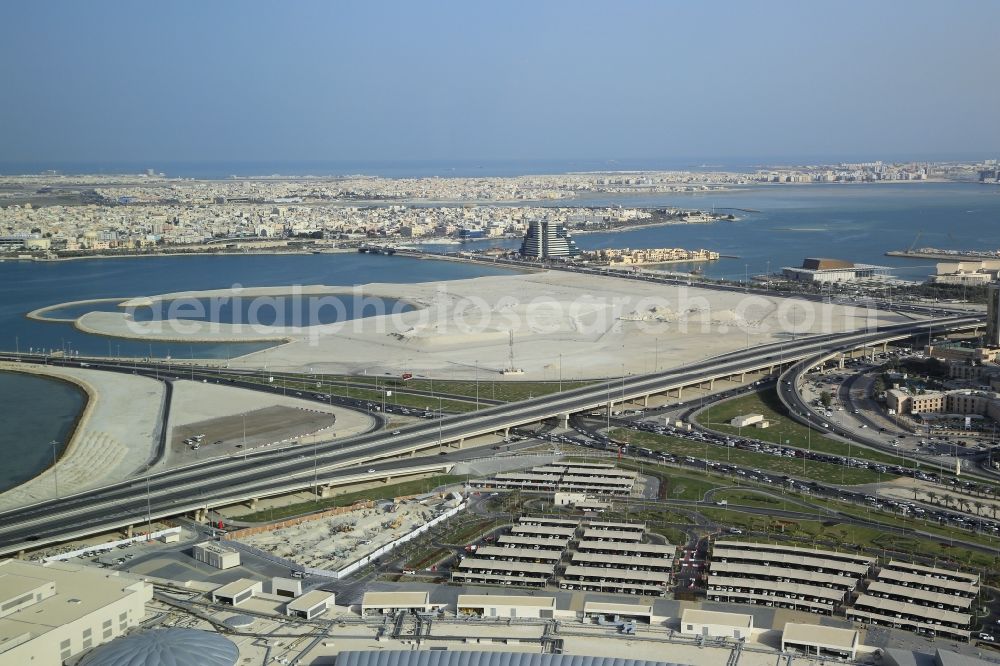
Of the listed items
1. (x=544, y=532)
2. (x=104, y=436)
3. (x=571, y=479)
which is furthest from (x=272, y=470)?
(x=544, y=532)

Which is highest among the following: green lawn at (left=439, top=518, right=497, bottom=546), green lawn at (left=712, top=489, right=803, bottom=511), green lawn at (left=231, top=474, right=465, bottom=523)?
Answer: green lawn at (left=712, top=489, right=803, bottom=511)

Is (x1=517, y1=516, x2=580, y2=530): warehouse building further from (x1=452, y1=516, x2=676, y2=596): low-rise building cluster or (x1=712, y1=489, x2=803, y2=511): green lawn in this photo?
(x1=712, y1=489, x2=803, y2=511): green lawn

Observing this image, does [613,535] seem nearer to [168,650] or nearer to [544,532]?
[544,532]

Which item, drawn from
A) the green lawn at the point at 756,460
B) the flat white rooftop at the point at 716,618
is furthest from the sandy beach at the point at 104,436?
the flat white rooftop at the point at 716,618

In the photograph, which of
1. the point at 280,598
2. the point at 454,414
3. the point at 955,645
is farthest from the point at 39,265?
the point at 955,645

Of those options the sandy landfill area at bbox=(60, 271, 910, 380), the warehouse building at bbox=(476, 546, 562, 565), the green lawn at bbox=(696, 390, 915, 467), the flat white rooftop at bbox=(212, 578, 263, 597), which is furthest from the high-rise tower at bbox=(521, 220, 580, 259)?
the flat white rooftop at bbox=(212, 578, 263, 597)

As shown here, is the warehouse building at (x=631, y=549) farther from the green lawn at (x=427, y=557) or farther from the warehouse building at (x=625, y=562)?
the green lawn at (x=427, y=557)
